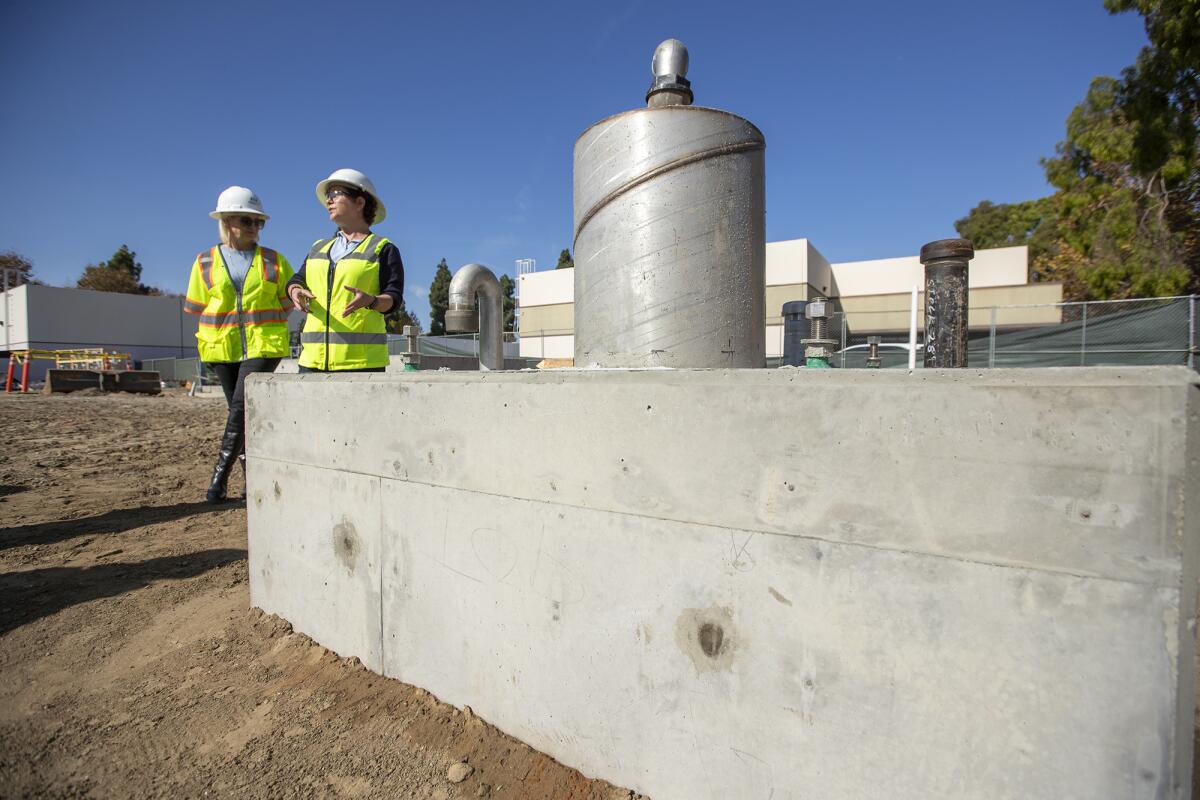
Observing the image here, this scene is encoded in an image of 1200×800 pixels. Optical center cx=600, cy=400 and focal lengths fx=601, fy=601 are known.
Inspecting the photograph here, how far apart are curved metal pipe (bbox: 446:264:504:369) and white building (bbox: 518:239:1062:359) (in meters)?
18.5

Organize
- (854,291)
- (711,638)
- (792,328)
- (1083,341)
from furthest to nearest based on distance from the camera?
(854,291) < (1083,341) < (792,328) < (711,638)

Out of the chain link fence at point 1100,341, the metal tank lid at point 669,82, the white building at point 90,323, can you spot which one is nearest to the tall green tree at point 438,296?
the white building at point 90,323

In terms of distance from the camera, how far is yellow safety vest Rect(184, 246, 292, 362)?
4168mm

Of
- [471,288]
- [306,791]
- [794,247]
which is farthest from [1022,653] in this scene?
[794,247]

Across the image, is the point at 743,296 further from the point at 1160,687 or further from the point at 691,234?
the point at 1160,687

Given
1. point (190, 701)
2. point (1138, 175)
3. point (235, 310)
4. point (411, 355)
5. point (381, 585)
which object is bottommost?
point (190, 701)

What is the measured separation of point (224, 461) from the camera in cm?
445

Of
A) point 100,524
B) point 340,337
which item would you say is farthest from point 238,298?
point 100,524

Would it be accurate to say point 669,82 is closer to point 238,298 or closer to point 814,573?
point 814,573

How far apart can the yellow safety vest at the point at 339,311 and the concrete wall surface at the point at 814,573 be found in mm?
1447

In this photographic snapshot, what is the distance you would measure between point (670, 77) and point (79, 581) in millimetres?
3973

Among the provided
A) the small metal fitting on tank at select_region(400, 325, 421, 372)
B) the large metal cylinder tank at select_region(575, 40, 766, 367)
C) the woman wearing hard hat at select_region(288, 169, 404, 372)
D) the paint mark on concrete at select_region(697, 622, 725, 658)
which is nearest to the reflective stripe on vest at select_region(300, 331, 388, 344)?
the woman wearing hard hat at select_region(288, 169, 404, 372)

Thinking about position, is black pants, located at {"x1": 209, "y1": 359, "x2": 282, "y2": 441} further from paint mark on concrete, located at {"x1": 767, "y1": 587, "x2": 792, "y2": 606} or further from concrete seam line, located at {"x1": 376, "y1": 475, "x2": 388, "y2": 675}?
paint mark on concrete, located at {"x1": 767, "y1": 587, "x2": 792, "y2": 606}

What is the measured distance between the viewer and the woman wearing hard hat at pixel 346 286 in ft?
11.0
